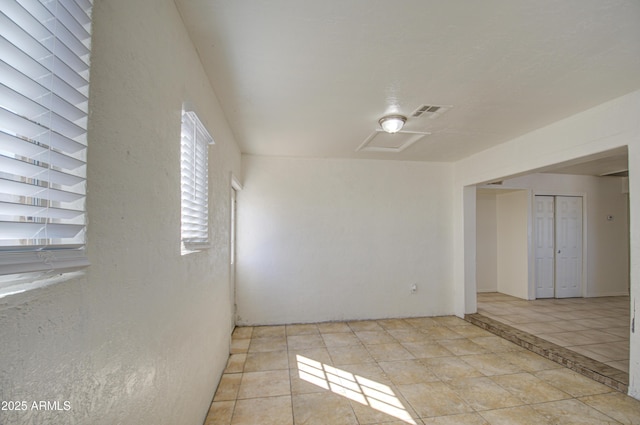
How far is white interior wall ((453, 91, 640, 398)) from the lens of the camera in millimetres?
2346

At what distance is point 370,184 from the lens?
4566 mm

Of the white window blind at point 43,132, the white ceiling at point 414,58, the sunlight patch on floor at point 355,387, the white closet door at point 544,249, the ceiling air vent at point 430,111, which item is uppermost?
the white ceiling at point 414,58

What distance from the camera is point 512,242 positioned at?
5.82 meters

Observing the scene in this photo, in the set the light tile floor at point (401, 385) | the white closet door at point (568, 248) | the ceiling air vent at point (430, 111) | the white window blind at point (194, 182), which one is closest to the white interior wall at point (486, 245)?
the white closet door at point (568, 248)

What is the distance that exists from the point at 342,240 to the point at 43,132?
4016 millimetres

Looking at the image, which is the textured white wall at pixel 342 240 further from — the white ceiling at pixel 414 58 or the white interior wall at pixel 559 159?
the white ceiling at pixel 414 58

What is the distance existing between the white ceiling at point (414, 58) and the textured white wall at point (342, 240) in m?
1.44

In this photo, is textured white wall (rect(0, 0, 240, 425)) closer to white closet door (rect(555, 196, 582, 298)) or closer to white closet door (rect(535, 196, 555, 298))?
white closet door (rect(535, 196, 555, 298))

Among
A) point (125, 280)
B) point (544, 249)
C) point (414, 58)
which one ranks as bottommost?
point (544, 249)

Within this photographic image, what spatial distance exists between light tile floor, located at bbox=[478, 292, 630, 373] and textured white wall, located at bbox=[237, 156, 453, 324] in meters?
1.02

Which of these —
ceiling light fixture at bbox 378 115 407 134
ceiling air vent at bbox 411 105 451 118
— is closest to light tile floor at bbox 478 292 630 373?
ceiling air vent at bbox 411 105 451 118

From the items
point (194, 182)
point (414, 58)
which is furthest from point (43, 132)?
Answer: point (414, 58)

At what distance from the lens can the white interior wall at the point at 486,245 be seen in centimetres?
614

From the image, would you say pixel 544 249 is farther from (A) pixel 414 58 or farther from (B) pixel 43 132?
(B) pixel 43 132
